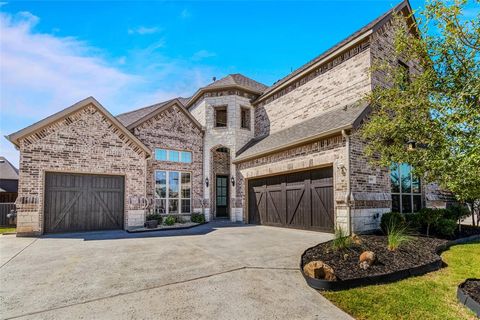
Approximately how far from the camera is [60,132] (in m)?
10.8

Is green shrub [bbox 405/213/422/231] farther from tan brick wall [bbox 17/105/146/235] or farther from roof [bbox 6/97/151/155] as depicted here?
roof [bbox 6/97/151/155]

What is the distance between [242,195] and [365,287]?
35.5 ft

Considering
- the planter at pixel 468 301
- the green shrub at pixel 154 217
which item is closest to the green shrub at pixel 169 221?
the green shrub at pixel 154 217

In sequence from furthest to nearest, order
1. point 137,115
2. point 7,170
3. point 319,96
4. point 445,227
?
point 7,170 → point 137,115 → point 319,96 → point 445,227

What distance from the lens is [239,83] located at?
56.2ft

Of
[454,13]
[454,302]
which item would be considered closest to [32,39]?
[454,13]

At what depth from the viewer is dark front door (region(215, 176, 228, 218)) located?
16.4 metres

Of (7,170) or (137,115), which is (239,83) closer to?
(137,115)

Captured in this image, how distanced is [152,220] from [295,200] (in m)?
6.56

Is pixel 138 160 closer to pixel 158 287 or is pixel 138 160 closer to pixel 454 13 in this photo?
pixel 158 287

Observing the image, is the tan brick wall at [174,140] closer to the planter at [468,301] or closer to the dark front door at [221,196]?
the dark front door at [221,196]

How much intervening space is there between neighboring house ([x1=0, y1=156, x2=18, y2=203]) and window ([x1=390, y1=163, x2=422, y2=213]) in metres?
24.1

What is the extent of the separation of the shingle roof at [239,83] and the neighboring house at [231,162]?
234 mm

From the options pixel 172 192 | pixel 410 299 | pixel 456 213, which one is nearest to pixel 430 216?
pixel 456 213
